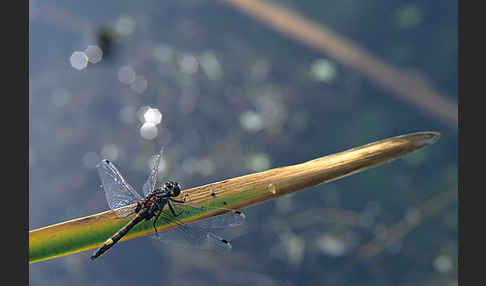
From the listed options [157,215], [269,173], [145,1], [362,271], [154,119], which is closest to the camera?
[269,173]

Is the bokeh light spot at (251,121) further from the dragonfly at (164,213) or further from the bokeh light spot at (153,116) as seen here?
the dragonfly at (164,213)

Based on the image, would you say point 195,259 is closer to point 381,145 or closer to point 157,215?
point 157,215

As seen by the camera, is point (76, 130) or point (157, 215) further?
point (76, 130)

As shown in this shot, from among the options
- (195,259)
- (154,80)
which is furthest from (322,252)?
(154,80)

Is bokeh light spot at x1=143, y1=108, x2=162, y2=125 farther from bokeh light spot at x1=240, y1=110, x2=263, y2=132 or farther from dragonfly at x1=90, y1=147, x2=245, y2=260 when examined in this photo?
dragonfly at x1=90, y1=147, x2=245, y2=260

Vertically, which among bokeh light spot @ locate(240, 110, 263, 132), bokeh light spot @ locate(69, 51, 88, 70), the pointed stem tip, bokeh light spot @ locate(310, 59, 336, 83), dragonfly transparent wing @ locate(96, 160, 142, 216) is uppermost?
bokeh light spot @ locate(69, 51, 88, 70)

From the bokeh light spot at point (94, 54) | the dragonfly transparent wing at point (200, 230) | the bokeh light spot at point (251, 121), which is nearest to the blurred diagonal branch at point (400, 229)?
the bokeh light spot at point (251, 121)

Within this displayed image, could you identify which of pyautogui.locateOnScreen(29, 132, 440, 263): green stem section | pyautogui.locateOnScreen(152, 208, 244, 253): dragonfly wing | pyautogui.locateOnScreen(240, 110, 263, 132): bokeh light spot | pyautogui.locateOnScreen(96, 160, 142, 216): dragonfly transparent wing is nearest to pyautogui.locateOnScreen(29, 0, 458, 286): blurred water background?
pyautogui.locateOnScreen(240, 110, 263, 132): bokeh light spot

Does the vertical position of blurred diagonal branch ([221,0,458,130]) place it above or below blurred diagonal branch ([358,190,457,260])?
above
